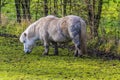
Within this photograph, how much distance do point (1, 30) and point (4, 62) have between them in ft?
18.7

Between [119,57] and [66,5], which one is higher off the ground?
[66,5]

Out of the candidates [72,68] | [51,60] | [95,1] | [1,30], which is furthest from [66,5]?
[72,68]

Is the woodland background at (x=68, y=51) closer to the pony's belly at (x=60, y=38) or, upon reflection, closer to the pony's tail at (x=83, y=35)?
the pony's tail at (x=83, y=35)

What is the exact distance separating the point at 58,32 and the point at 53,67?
2.25 meters

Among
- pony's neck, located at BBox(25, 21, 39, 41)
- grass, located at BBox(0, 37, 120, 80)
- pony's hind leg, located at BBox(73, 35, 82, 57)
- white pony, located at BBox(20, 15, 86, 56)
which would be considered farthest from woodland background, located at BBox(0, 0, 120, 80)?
pony's neck, located at BBox(25, 21, 39, 41)

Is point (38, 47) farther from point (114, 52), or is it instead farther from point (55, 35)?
point (114, 52)

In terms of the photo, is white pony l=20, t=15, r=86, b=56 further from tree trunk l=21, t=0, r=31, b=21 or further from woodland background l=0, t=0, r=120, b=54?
tree trunk l=21, t=0, r=31, b=21

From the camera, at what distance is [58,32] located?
12.7 meters

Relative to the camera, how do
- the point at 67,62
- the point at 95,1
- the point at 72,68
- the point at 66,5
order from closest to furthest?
the point at 72,68 → the point at 67,62 → the point at 95,1 → the point at 66,5

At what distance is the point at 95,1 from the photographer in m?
14.4

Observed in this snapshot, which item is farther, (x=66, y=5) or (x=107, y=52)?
(x=66, y=5)

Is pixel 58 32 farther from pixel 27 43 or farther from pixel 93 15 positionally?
pixel 93 15

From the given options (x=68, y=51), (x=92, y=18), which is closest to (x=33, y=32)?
(x=68, y=51)

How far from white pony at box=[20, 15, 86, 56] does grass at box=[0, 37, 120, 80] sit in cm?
31
